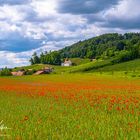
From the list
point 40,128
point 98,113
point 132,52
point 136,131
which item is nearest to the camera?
point 136,131

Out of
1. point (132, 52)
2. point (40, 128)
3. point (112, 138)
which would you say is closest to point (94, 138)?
point (112, 138)

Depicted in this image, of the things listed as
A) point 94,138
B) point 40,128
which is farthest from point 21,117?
point 94,138

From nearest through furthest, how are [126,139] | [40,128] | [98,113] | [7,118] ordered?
[126,139] → [40,128] → [7,118] → [98,113]

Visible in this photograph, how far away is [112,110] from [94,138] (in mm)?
7384

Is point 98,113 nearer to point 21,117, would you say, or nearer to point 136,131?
point 21,117

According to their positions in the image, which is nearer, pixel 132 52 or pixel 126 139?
pixel 126 139

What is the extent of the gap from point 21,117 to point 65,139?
222 inches

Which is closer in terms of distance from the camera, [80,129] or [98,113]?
[80,129]

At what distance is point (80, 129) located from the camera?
495 inches

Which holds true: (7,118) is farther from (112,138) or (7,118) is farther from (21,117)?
(112,138)

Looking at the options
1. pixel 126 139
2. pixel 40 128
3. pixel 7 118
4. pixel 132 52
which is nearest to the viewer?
pixel 126 139

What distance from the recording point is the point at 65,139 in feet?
35.4

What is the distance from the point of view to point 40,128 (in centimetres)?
1288

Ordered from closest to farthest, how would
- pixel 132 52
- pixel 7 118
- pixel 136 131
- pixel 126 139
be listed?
1. pixel 126 139
2. pixel 136 131
3. pixel 7 118
4. pixel 132 52
